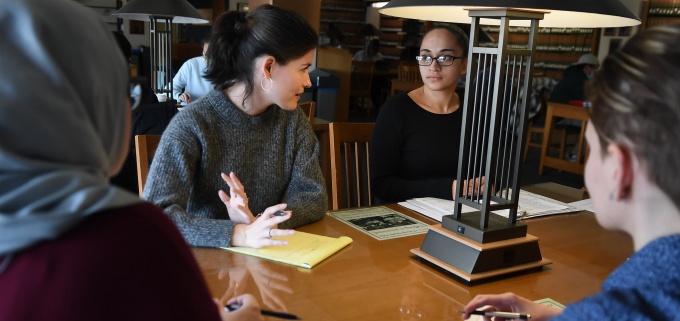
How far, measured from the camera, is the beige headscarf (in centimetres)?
60

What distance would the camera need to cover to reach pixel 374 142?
7.38ft

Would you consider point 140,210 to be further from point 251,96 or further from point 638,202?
point 251,96

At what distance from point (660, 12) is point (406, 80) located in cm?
346

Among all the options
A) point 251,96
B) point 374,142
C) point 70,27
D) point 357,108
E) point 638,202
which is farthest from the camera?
point 357,108

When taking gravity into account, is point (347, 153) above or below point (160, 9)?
below

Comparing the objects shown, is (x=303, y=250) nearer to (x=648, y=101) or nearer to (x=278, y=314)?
(x=278, y=314)

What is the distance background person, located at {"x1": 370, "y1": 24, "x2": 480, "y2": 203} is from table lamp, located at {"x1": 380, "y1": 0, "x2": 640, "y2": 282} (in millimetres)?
831

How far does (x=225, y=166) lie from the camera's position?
5.40ft

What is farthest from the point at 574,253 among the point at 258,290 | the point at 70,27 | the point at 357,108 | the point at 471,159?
the point at 357,108

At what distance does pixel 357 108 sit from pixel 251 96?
901cm

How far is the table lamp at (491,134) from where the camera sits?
1.25 m

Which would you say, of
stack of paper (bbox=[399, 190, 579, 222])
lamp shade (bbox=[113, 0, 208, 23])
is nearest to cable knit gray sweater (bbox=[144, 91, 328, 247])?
stack of paper (bbox=[399, 190, 579, 222])

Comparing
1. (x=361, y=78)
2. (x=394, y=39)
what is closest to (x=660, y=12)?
(x=361, y=78)

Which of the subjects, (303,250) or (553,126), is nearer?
(303,250)
